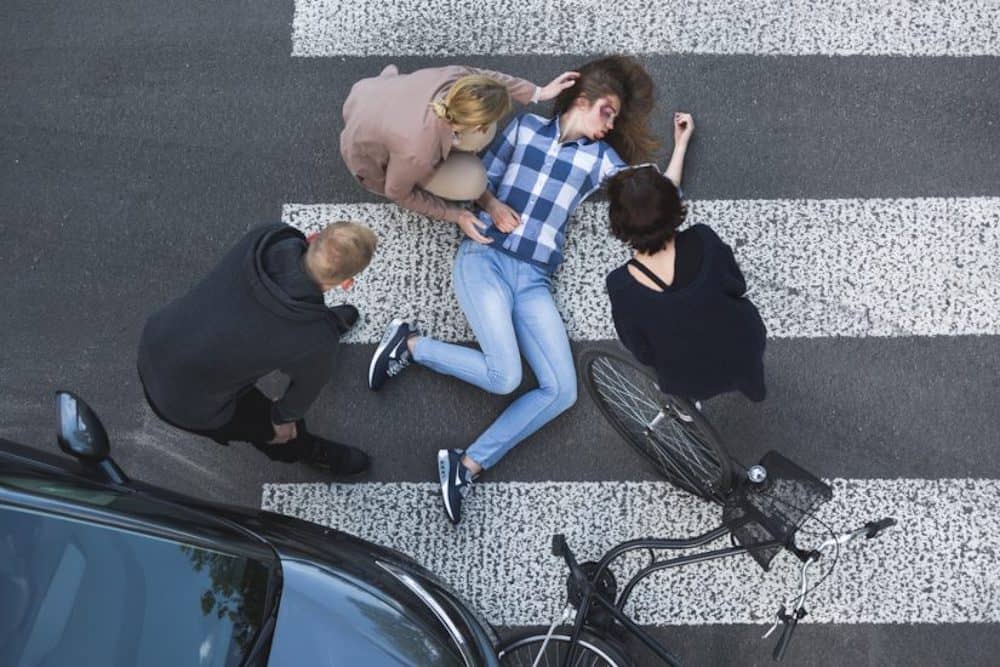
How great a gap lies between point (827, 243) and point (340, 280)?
99.0 inches

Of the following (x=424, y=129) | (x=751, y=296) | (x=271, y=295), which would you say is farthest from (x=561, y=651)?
(x=424, y=129)

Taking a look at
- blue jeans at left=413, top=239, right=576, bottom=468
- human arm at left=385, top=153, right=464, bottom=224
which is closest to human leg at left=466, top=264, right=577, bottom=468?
blue jeans at left=413, top=239, right=576, bottom=468

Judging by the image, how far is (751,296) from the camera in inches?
181

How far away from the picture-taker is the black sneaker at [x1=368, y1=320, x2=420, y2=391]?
14.7 ft

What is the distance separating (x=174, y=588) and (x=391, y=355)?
1569 mm

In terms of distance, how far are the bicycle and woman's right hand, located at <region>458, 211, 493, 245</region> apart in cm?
73

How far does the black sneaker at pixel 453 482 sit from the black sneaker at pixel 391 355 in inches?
18.9

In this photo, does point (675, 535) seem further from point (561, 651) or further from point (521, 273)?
point (521, 273)

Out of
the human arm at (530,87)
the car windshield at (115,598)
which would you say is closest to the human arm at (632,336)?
the human arm at (530,87)

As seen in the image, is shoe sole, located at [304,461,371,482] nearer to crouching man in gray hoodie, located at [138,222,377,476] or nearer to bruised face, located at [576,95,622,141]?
crouching man in gray hoodie, located at [138,222,377,476]

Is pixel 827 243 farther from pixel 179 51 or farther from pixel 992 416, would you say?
pixel 179 51

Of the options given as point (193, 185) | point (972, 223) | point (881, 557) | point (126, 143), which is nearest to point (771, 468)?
point (881, 557)

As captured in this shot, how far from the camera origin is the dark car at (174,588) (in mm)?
Answer: 3137

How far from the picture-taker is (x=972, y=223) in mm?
4586
